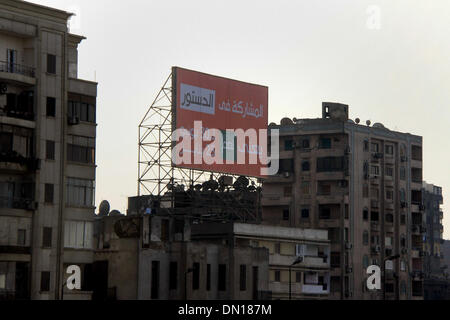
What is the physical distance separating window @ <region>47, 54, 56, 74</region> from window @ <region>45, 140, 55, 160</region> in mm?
5278

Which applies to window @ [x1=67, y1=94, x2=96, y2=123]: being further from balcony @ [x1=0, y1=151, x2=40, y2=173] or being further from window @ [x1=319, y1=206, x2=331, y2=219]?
window @ [x1=319, y1=206, x2=331, y2=219]

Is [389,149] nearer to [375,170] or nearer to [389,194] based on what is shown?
[375,170]

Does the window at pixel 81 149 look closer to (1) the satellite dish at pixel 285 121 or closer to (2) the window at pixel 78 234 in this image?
(2) the window at pixel 78 234

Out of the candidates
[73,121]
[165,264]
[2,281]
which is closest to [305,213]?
[165,264]

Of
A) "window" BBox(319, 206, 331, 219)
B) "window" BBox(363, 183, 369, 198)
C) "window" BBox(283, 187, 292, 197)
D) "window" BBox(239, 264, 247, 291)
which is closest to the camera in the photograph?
"window" BBox(239, 264, 247, 291)

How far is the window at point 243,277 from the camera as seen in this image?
110 meters

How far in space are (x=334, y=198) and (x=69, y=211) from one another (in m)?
57.7

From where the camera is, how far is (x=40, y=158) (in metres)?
88.2

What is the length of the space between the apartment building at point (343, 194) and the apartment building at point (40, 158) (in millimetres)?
53925

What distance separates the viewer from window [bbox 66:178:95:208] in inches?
3570

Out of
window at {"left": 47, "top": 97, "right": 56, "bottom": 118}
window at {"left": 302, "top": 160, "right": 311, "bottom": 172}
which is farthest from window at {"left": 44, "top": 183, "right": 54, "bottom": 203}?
window at {"left": 302, "top": 160, "right": 311, "bottom": 172}

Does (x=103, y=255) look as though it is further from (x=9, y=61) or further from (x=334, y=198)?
(x=334, y=198)

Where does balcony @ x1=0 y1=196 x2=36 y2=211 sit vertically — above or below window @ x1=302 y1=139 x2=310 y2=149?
below

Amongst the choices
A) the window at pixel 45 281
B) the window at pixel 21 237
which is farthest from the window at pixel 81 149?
the window at pixel 45 281
